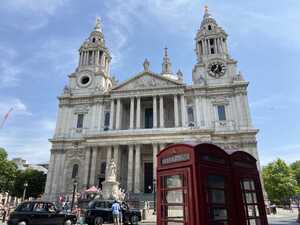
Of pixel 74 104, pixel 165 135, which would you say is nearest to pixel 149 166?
pixel 165 135

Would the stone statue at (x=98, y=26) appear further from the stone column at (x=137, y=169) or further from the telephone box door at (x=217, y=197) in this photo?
the telephone box door at (x=217, y=197)

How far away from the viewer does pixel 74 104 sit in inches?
1592

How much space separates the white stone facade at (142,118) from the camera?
106 feet

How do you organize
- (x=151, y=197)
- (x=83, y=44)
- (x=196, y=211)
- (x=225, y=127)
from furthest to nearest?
(x=83, y=44) < (x=225, y=127) < (x=151, y=197) < (x=196, y=211)

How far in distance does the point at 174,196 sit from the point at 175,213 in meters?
0.50

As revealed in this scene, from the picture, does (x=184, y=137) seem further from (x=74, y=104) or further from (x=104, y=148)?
(x=74, y=104)

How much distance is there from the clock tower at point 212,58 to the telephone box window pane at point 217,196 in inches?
1309

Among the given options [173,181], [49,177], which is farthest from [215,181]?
[49,177]

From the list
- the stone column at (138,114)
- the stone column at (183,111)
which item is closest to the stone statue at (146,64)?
the stone column at (138,114)

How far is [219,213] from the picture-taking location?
17.2 ft

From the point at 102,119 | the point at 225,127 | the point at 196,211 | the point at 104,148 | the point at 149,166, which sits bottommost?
the point at 196,211

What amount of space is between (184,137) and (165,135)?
2.54 metres

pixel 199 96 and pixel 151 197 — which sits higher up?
pixel 199 96

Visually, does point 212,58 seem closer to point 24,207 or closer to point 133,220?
point 133,220
